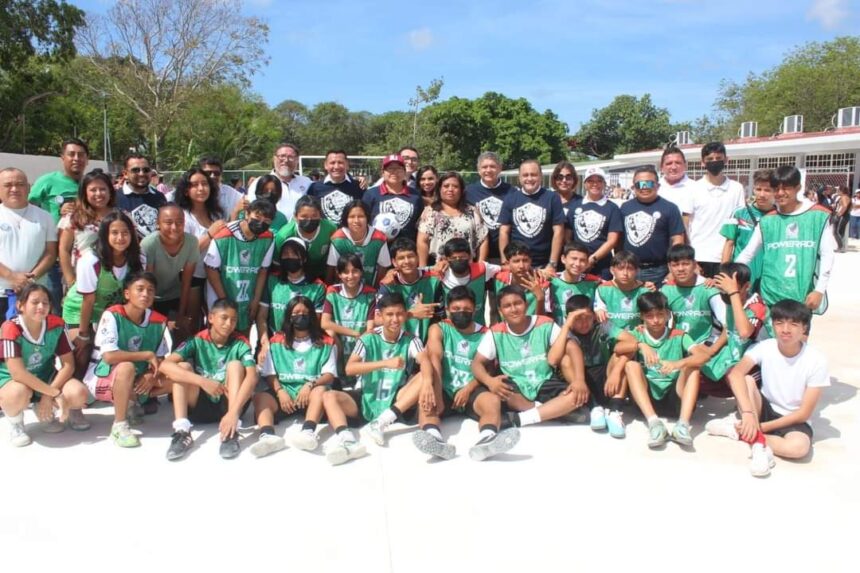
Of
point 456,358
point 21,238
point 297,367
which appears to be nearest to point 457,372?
point 456,358

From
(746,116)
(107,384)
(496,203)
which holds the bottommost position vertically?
(107,384)

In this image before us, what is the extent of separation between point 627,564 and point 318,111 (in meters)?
65.0

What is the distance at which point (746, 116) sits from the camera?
1709 inches

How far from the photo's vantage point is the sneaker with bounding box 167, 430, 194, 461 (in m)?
4.02

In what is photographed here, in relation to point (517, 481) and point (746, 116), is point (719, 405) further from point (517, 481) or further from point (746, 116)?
point (746, 116)

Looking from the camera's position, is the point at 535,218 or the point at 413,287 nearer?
the point at 413,287

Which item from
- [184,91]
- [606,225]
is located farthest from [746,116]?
[606,225]

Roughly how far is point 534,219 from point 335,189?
1.88 metres

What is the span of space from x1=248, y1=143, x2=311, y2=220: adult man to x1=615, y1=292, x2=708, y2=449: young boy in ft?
10.6

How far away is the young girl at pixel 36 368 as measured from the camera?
14.0ft

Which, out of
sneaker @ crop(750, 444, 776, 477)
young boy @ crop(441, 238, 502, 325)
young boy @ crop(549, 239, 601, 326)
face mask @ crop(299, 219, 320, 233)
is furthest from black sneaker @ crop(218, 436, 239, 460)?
sneaker @ crop(750, 444, 776, 477)

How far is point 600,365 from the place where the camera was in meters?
4.88

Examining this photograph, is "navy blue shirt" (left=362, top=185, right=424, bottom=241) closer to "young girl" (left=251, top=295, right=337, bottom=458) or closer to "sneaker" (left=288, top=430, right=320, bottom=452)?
"young girl" (left=251, top=295, right=337, bottom=458)

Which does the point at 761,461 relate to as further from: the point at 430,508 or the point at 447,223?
the point at 447,223
